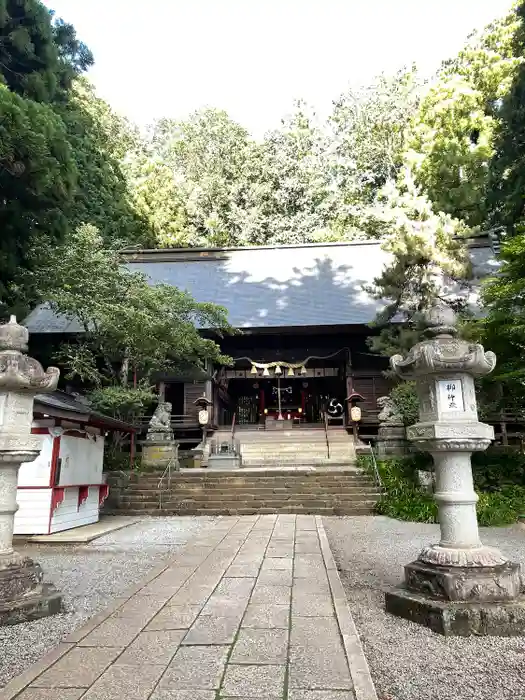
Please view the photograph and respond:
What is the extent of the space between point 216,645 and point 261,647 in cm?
27

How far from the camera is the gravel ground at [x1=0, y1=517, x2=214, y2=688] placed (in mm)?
3035

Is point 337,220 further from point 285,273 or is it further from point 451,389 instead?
point 451,389

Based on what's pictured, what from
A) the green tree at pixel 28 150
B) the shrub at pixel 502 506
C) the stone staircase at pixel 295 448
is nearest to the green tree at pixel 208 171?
the green tree at pixel 28 150

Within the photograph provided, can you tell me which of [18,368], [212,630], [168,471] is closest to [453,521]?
[212,630]

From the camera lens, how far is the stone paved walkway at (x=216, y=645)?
7.38 ft

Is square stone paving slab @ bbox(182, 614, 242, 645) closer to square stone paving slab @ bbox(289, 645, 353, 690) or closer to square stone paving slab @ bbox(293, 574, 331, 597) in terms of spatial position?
square stone paving slab @ bbox(289, 645, 353, 690)

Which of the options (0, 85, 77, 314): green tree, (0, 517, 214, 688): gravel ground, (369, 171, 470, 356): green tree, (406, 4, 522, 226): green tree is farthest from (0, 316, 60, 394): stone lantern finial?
(406, 4, 522, 226): green tree

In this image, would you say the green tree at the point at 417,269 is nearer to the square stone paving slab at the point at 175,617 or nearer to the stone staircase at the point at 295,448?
the stone staircase at the point at 295,448

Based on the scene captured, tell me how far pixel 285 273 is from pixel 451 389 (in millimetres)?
16576

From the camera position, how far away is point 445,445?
12.1ft

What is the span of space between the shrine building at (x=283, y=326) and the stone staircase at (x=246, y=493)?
15.0ft

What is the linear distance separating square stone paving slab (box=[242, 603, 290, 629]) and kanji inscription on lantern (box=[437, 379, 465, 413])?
6.51 ft

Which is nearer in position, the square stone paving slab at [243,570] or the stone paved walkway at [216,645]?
the stone paved walkway at [216,645]

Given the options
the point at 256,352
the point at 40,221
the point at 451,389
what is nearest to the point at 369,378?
the point at 256,352
